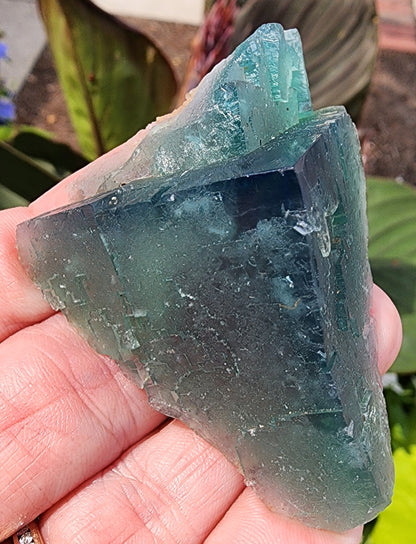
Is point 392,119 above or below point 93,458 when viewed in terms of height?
below

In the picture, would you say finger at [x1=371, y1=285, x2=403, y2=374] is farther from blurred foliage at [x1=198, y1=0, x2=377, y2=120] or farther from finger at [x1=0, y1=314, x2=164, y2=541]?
blurred foliage at [x1=198, y1=0, x2=377, y2=120]

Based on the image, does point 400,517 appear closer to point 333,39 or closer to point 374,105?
point 333,39

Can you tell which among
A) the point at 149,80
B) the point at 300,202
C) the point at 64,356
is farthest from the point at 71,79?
the point at 300,202

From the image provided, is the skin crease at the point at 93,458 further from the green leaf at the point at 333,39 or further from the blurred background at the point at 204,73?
the green leaf at the point at 333,39

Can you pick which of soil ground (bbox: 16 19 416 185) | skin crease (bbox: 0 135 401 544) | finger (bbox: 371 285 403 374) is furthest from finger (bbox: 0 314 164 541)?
soil ground (bbox: 16 19 416 185)

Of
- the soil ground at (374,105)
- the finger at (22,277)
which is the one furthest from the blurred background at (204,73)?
the finger at (22,277)

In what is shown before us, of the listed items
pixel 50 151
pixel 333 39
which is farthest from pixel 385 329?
pixel 50 151
